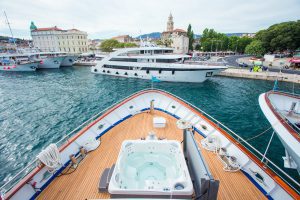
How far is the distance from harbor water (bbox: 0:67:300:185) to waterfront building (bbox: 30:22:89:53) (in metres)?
67.8

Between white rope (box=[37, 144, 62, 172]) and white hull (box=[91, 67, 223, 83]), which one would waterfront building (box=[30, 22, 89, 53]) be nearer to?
white hull (box=[91, 67, 223, 83])

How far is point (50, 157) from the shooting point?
483 cm

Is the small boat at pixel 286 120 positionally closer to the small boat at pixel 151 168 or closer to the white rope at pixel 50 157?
the small boat at pixel 151 168

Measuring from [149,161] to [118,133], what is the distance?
2.47m

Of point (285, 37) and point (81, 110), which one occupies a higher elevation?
point (285, 37)

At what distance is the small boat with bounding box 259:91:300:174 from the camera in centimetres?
625

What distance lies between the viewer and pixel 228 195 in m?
4.44

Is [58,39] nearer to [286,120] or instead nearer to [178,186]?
[178,186]

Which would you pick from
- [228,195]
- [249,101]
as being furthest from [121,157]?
[249,101]

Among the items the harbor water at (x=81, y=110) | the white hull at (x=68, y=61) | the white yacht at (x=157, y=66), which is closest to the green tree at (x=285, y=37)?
the harbor water at (x=81, y=110)

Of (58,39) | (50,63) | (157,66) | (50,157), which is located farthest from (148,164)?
(58,39)

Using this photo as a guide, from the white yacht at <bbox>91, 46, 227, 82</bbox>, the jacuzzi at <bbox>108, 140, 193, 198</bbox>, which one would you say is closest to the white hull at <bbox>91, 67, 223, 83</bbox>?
the white yacht at <bbox>91, 46, 227, 82</bbox>

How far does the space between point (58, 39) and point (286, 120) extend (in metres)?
102

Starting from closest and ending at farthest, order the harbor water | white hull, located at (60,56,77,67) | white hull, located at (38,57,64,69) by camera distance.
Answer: the harbor water
white hull, located at (38,57,64,69)
white hull, located at (60,56,77,67)
